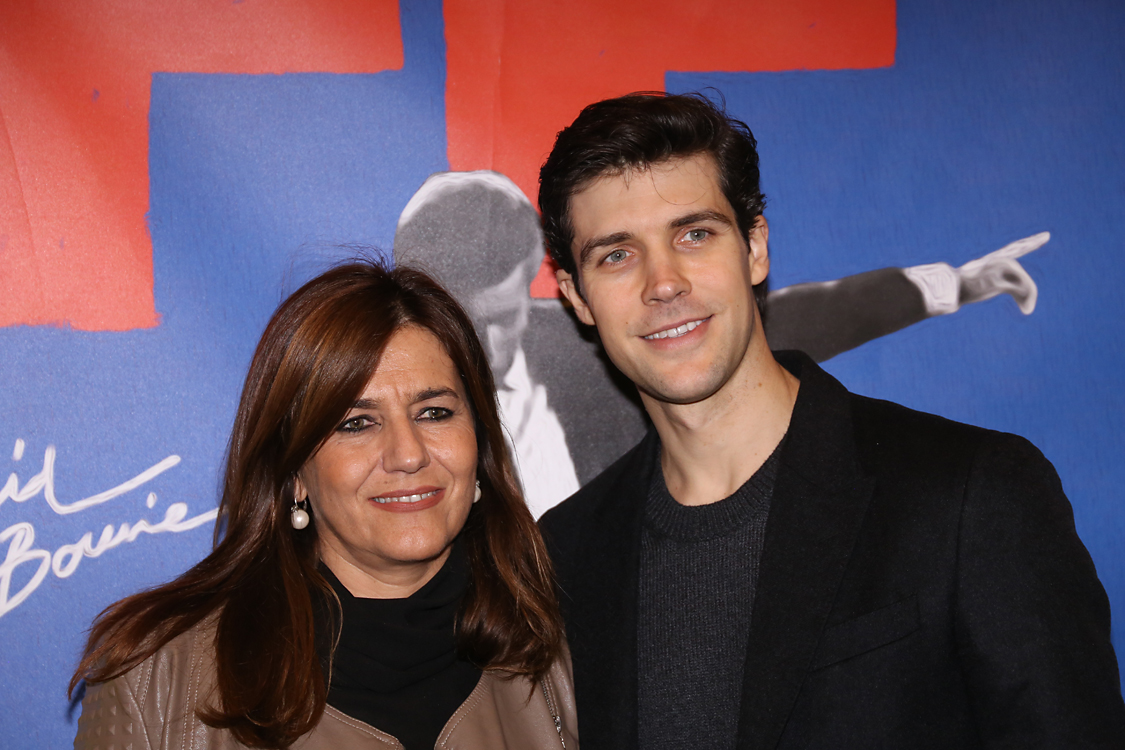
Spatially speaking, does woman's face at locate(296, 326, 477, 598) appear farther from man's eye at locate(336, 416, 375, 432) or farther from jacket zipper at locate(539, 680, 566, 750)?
jacket zipper at locate(539, 680, 566, 750)

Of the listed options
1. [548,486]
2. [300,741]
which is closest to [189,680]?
[300,741]

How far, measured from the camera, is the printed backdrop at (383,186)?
1914mm

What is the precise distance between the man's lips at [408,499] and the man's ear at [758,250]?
886 mm

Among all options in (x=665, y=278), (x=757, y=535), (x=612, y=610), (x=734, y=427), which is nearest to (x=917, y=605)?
(x=757, y=535)

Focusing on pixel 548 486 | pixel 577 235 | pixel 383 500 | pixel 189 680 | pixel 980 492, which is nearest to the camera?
pixel 980 492

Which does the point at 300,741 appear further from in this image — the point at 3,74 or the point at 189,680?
the point at 3,74

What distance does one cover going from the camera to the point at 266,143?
2037 mm

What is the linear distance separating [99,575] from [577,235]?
1.43 metres

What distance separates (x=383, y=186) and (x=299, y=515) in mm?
888

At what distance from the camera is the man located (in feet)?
4.42

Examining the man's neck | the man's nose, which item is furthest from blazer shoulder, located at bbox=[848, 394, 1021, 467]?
the man's nose

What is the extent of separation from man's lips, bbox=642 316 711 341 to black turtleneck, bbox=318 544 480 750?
2.47ft

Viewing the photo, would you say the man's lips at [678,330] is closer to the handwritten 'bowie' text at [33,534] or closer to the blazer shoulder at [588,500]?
the blazer shoulder at [588,500]

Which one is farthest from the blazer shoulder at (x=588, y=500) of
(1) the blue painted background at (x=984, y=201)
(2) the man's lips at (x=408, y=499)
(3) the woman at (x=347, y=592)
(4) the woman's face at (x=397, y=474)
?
(1) the blue painted background at (x=984, y=201)
